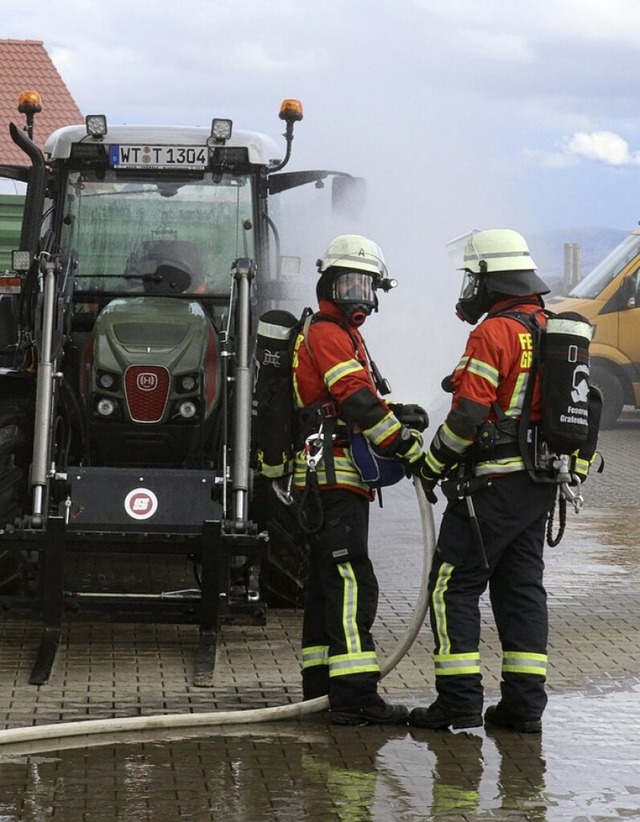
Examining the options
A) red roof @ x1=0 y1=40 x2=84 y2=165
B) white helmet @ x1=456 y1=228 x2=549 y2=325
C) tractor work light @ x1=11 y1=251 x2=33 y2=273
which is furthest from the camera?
red roof @ x1=0 y1=40 x2=84 y2=165

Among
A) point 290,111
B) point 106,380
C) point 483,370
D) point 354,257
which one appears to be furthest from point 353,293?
point 290,111

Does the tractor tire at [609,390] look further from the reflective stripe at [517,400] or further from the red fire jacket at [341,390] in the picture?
the reflective stripe at [517,400]

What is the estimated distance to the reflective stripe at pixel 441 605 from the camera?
6633mm

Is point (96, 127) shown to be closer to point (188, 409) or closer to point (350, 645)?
point (188, 409)

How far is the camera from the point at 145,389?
8.40 metres

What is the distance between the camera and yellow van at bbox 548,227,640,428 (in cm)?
2005

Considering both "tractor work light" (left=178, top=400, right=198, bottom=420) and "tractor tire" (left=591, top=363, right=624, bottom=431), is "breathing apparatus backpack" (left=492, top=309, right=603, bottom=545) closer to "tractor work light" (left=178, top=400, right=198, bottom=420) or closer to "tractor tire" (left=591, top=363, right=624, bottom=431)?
"tractor work light" (left=178, top=400, right=198, bottom=420)

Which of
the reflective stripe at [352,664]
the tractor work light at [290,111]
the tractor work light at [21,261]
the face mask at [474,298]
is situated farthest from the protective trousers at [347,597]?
the tractor work light at [290,111]

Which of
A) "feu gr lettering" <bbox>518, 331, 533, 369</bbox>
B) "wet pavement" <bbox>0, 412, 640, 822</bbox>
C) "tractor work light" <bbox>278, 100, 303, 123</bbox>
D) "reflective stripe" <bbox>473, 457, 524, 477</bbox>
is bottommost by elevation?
"wet pavement" <bbox>0, 412, 640, 822</bbox>

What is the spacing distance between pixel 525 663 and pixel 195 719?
134 centimetres

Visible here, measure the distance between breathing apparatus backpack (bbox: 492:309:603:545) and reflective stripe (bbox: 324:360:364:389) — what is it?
2.00 ft

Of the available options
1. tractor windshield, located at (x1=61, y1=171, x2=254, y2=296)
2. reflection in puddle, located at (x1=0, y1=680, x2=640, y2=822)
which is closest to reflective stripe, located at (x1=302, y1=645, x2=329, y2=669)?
reflection in puddle, located at (x1=0, y1=680, x2=640, y2=822)

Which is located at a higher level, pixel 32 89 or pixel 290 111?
pixel 32 89

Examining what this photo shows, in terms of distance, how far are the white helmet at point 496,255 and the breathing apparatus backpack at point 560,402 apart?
0.66 feet
